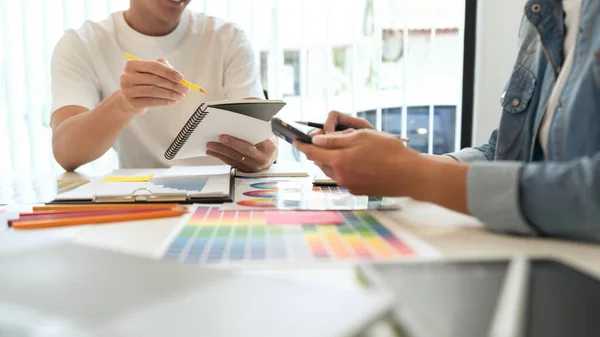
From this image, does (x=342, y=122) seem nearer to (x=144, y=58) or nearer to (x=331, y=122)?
(x=331, y=122)

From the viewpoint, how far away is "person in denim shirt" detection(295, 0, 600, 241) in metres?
0.52

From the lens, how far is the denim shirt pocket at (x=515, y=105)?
0.79 meters

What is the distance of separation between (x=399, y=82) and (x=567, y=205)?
155 centimetres

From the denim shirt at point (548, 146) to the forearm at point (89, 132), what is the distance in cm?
71

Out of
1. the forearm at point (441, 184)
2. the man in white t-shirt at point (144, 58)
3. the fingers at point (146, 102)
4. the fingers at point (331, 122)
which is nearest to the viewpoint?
the forearm at point (441, 184)

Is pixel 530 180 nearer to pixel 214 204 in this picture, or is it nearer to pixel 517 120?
pixel 517 120

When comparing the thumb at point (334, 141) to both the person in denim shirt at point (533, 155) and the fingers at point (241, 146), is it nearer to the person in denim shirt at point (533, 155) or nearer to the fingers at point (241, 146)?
the person in denim shirt at point (533, 155)

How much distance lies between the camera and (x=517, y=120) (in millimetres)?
798

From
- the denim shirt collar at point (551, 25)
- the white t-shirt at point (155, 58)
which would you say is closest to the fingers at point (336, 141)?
the denim shirt collar at point (551, 25)

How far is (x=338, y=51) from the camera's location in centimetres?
199

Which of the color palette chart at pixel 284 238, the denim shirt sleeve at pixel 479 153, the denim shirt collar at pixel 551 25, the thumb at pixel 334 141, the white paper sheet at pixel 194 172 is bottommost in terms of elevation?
the white paper sheet at pixel 194 172

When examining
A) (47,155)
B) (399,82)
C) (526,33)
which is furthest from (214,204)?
(47,155)

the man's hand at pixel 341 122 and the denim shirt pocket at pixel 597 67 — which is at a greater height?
the denim shirt pocket at pixel 597 67

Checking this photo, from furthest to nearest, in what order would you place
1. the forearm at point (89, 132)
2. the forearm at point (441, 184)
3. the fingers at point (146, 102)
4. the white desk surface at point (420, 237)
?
the forearm at point (89, 132)
the fingers at point (146, 102)
the forearm at point (441, 184)
the white desk surface at point (420, 237)
